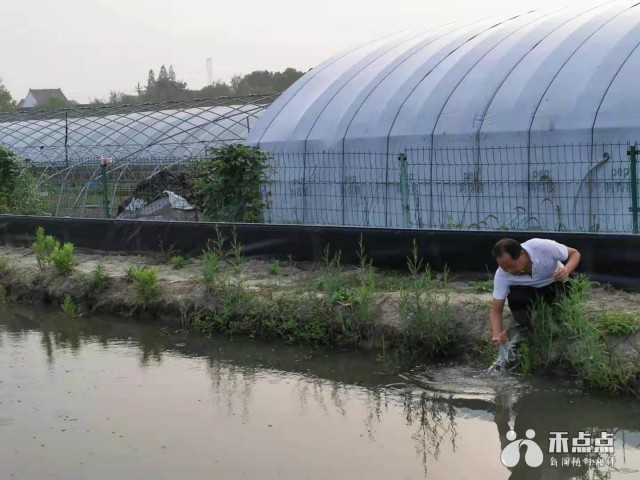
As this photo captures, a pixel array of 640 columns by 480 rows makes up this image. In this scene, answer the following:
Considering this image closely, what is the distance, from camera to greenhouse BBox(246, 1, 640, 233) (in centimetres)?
1121

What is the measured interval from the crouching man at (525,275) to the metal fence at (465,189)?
3.39 m

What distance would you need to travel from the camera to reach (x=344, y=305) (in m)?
8.05

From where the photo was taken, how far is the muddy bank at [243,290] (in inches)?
291

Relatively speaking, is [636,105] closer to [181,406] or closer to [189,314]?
[189,314]

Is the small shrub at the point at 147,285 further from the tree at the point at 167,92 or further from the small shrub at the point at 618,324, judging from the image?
the tree at the point at 167,92

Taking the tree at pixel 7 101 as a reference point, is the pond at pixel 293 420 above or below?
below

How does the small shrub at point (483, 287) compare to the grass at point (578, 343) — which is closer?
the grass at point (578, 343)

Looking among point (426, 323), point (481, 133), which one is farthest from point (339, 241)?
point (481, 133)

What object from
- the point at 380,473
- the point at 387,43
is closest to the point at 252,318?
the point at 380,473

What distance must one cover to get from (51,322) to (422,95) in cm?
714

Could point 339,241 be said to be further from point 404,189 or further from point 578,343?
point 578,343

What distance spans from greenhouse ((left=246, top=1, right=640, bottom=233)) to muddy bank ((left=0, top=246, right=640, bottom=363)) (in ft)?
8.37

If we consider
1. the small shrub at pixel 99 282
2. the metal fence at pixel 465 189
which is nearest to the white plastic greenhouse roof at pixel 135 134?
the metal fence at pixel 465 189

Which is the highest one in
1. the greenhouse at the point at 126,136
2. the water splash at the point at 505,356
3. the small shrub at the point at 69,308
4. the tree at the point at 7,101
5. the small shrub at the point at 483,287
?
the tree at the point at 7,101
